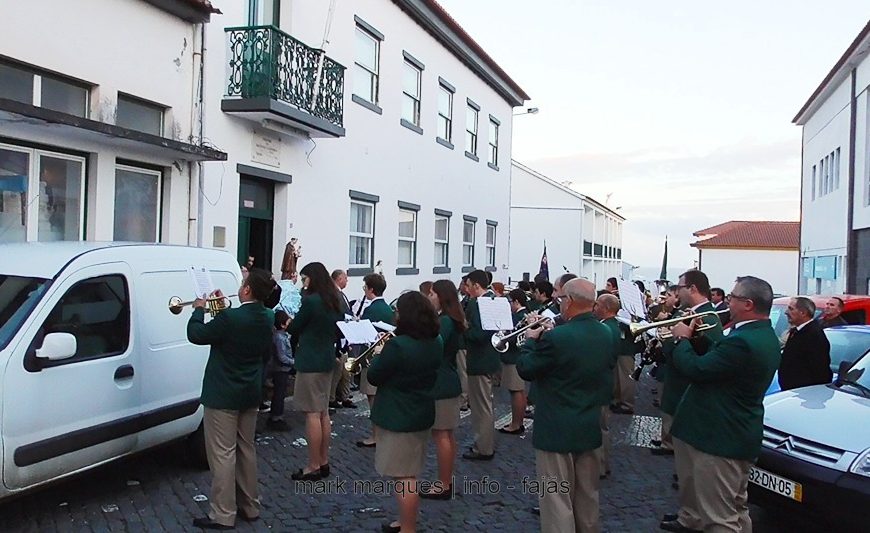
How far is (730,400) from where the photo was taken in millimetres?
5023

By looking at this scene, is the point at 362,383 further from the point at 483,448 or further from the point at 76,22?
the point at 76,22

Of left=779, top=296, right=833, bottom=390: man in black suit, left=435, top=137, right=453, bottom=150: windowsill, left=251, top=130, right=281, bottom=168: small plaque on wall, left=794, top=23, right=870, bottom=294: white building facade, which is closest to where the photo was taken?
left=779, top=296, right=833, bottom=390: man in black suit

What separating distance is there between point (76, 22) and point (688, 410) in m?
7.50

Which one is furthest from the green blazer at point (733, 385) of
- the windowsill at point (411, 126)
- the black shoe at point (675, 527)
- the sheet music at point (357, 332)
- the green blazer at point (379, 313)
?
the windowsill at point (411, 126)

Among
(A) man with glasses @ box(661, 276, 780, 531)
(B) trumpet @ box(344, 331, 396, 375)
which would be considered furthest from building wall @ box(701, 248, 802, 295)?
(A) man with glasses @ box(661, 276, 780, 531)

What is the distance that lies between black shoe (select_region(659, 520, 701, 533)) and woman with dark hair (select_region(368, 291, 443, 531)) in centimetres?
207

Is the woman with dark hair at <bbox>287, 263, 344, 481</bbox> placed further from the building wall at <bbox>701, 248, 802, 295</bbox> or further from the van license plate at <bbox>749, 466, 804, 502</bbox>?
the building wall at <bbox>701, 248, 802, 295</bbox>

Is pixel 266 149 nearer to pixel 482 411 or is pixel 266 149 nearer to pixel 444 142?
pixel 482 411

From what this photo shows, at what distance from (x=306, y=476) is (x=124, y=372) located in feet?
6.34

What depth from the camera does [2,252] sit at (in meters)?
5.68

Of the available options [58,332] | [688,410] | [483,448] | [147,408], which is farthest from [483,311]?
[58,332]

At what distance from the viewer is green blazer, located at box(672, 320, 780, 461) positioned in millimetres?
4887

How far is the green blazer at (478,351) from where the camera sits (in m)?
7.96

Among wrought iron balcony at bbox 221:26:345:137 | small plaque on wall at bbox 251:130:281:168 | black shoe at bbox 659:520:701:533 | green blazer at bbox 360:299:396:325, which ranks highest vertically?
wrought iron balcony at bbox 221:26:345:137
